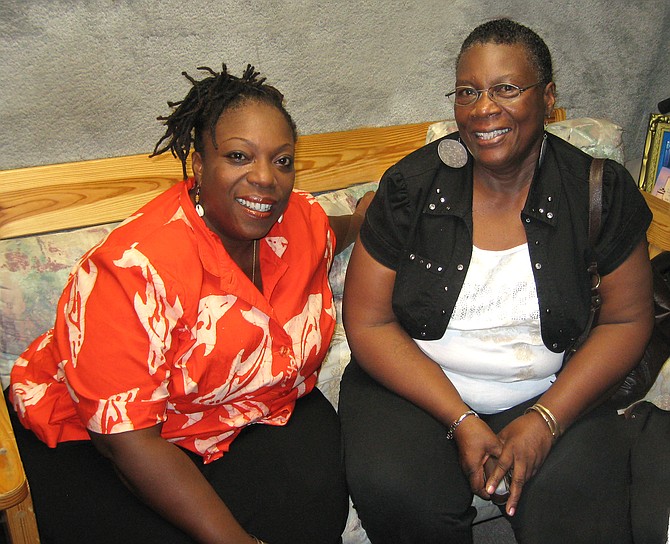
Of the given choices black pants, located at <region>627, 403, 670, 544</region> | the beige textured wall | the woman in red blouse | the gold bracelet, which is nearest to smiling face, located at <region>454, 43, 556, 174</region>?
the woman in red blouse

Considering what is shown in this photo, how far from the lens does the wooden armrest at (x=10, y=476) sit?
3.95 feet

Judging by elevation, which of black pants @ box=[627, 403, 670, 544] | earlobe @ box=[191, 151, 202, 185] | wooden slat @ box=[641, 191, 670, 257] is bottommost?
black pants @ box=[627, 403, 670, 544]

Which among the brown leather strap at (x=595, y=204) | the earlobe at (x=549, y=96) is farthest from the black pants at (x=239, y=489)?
the earlobe at (x=549, y=96)

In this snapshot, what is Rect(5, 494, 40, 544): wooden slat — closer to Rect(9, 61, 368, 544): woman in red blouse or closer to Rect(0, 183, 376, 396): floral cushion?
Rect(9, 61, 368, 544): woman in red blouse

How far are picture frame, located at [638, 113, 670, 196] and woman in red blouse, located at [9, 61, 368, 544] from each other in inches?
60.1

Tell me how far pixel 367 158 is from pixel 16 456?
1476mm

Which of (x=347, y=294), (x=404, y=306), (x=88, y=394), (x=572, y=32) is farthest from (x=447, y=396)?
(x=572, y=32)

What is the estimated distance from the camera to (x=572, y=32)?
8.75 ft

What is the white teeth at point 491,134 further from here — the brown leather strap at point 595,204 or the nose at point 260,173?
the nose at point 260,173

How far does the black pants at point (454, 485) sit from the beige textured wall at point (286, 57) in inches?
43.2

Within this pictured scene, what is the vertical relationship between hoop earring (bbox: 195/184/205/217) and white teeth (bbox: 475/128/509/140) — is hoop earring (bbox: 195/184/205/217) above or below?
below

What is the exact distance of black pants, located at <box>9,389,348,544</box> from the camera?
4.66ft

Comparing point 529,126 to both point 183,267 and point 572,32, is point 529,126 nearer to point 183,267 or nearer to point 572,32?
point 183,267

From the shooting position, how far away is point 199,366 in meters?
1.44
